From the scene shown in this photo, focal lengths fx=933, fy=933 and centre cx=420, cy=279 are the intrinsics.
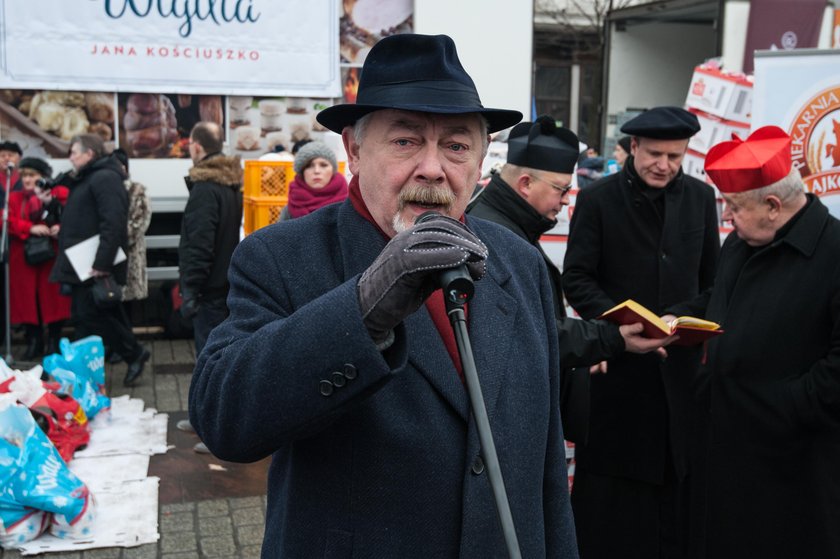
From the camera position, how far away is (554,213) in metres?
4.02

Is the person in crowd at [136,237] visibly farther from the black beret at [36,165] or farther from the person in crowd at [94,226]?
the black beret at [36,165]

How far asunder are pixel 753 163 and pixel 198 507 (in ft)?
11.4

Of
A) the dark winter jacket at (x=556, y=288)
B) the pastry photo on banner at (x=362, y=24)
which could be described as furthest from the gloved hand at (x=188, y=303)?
the pastry photo on banner at (x=362, y=24)

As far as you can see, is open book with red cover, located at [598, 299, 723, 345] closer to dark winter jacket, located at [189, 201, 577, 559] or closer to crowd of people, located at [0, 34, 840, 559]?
crowd of people, located at [0, 34, 840, 559]

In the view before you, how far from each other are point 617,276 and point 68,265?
4860 millimetres

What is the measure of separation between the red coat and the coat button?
25.6 ft

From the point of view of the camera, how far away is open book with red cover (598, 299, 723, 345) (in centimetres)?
348

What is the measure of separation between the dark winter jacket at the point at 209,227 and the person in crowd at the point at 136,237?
134 centimetres

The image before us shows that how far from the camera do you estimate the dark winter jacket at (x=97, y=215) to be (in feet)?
24.7

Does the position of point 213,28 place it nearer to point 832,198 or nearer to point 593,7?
point 832,198

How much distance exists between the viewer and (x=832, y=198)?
5020mm

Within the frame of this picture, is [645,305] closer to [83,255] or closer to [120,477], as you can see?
[120,477]

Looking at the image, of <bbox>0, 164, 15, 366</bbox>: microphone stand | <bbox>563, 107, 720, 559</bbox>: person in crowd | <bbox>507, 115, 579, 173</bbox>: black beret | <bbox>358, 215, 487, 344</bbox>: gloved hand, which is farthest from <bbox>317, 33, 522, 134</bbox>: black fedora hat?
<bbox>0, 164, 15, 366</bbox>: microphone stand

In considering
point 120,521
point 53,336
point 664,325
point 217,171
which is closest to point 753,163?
point 664,325
